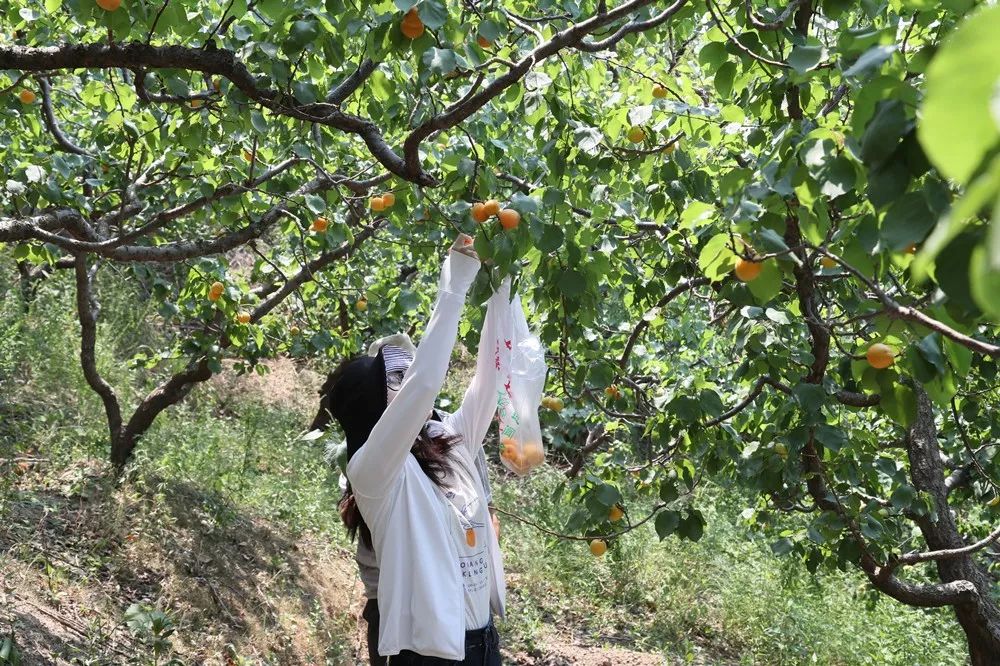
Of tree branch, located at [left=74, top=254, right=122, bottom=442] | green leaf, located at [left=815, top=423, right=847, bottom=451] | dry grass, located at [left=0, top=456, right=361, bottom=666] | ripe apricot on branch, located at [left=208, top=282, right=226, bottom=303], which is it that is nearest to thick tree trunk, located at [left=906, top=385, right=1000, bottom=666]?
green leaf, located at [left=815, top=423, right=847, bottom=451]

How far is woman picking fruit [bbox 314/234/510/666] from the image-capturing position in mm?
2273

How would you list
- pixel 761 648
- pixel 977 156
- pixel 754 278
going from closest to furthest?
pixel 977 156, pixel 754 278, pixel 761 648

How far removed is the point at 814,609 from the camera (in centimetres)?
606

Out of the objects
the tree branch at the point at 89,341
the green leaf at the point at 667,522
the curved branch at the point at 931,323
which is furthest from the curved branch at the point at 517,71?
the tree branch at the point at 89,341

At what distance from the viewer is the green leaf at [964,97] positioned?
1.57 ft

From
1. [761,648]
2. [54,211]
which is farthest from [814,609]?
[54,211]

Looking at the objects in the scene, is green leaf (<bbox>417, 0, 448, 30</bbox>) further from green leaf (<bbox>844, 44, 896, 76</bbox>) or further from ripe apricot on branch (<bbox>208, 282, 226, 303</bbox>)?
ripe apricot on branch (<bbox>208, 282, 226, 303</bbox>)

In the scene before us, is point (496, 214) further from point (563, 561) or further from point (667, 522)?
point (563, 561)

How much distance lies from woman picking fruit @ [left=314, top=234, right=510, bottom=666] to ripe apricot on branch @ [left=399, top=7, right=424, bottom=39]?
1.65ft

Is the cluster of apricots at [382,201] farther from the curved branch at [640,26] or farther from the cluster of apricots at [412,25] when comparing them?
the cluster of apricots at [412,25]

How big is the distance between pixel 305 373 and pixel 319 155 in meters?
6.63

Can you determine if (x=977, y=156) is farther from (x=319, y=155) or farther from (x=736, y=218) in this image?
(x=319, y=155)

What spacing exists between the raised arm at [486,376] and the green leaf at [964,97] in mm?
1979

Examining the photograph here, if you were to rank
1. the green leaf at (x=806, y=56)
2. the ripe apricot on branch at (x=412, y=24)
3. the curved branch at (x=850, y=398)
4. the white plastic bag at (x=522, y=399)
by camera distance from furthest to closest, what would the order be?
the curved branch at (x=850, y=398) < the white plastic bag at (x=522, y=399) < the ripe apricot on branch at (x=412, y=24) < the green leaf at (x=806, y=56)
